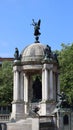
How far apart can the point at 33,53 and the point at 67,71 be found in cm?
1946

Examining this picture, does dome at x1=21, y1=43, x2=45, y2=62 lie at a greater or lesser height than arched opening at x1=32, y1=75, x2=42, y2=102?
greater

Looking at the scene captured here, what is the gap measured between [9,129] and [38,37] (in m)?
11.0

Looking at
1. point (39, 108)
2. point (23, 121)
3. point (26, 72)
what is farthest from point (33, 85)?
point (23, 121)

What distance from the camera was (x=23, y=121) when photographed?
115 ft

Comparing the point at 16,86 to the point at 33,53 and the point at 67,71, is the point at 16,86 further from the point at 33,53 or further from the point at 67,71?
the point at 67,71

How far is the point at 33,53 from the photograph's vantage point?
40.8 m

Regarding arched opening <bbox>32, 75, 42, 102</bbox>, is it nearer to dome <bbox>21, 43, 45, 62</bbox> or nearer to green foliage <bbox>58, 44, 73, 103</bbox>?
dome <bbox>21, 43, 45, 62</bbox>

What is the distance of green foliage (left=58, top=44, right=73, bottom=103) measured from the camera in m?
58.1

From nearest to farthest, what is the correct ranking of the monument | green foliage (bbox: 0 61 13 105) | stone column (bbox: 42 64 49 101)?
the monument < stone column (bbox: 42 64 49 101) < green foliage (bbox: 0 61 13 105)

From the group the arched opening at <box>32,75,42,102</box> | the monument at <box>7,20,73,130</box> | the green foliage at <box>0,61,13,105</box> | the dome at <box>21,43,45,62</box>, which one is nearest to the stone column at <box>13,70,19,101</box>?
the monument at <box>7,20,73,130</box>

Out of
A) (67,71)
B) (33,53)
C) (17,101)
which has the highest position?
(33,53)

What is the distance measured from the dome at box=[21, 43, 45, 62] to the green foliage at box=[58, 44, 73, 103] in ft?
52.6

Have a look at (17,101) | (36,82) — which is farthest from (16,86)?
(36,82)

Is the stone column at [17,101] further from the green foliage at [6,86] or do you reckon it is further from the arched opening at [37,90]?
the green foliage at [6,86]
